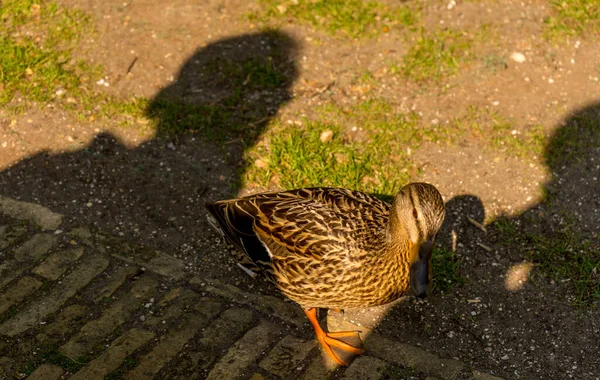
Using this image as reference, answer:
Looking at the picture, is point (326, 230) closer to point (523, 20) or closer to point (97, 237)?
point (97, 237)

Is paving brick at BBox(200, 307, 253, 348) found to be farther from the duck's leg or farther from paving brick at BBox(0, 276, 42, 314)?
paving brick at BBox(0, 276, 42, 314)

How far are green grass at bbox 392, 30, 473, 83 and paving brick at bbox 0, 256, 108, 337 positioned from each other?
11.0 ft

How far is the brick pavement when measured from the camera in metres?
4.53

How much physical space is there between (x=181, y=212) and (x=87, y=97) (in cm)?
168

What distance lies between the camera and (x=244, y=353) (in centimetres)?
466

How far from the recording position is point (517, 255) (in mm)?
5492

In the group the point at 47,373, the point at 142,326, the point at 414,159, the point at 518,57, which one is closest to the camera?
the point at 47,373

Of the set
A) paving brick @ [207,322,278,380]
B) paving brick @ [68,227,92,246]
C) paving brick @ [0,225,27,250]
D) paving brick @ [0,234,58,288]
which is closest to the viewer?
paving brick @ [207,322,278,380]

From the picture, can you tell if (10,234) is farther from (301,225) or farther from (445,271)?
(445,271)

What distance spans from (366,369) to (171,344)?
48.8 inches

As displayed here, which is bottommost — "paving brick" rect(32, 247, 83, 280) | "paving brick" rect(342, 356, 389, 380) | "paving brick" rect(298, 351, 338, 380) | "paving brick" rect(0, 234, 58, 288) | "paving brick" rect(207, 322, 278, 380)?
"paving brick" rect(298, 351, 338, 380)

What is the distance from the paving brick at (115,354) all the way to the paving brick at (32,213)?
133 centimetres

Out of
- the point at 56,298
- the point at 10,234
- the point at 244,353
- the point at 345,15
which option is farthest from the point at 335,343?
the point at 345,15

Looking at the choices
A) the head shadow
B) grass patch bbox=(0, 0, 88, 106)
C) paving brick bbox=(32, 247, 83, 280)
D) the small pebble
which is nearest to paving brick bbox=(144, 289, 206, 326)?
paving brick bbox=(32, 247, 83, 280)
